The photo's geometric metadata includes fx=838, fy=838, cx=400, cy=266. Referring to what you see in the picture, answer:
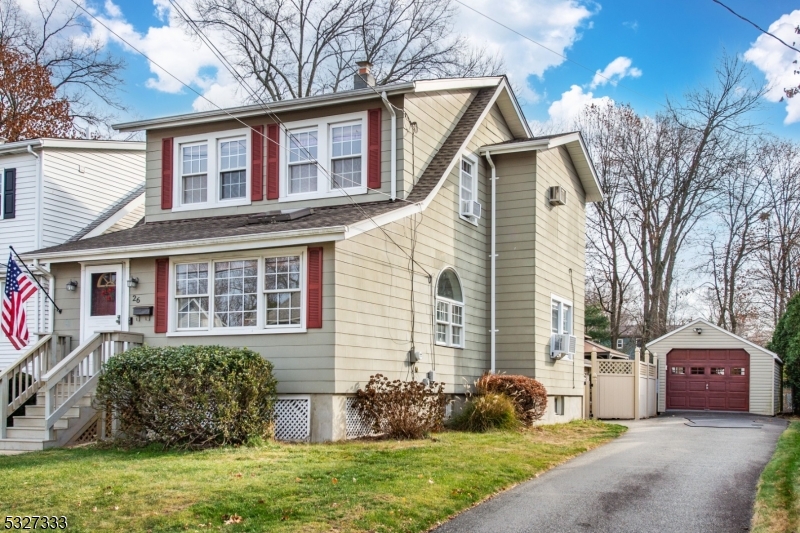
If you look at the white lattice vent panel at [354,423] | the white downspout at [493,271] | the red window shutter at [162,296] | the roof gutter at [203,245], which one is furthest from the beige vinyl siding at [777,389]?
the red window shutter at [162,296]

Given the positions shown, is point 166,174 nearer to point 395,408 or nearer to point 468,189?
point 468,189

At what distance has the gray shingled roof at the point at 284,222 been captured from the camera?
14164 mm

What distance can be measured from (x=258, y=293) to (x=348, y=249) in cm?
170

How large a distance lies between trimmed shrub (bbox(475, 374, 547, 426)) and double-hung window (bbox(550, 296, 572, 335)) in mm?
3019

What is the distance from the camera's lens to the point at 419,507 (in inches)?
334

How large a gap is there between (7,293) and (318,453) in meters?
9.00

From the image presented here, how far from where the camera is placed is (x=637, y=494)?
9875 mm

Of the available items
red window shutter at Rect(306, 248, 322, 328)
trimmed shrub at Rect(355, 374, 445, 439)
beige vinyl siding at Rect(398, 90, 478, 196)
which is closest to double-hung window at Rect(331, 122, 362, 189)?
beige vinyl siding at Rect(398, 90, 478, 196)

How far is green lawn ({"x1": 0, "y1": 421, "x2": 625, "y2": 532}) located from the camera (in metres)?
7.91

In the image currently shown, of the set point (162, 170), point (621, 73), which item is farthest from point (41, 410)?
point (621, 73)

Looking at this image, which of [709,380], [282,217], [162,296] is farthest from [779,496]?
[709,380]

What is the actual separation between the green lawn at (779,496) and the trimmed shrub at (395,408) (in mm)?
5331

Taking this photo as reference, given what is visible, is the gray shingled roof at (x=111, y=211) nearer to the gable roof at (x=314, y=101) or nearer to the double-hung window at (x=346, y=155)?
the gable roof at (x=314, y=101)

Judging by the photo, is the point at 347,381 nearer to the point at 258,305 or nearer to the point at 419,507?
the point at 258,305
